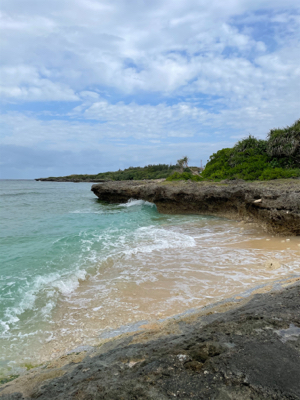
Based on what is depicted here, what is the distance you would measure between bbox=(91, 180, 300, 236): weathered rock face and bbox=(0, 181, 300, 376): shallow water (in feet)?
2.26

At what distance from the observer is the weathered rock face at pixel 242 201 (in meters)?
8.57

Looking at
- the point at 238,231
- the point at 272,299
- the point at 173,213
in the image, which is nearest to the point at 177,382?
the point at 272,299

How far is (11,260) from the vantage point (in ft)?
22.7

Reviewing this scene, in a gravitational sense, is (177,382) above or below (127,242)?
above

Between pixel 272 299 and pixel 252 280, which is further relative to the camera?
pixel 252 280

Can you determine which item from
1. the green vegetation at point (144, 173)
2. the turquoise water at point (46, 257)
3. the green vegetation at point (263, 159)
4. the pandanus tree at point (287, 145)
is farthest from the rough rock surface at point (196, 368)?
the green vegetation at point (144, 173)

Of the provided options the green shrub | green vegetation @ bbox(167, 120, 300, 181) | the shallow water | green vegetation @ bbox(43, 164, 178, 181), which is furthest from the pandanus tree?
green vegetation @ bbox(43, 164, 178, 181)

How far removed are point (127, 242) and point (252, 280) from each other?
15.4ft

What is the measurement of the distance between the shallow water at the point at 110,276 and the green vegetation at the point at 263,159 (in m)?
7.08

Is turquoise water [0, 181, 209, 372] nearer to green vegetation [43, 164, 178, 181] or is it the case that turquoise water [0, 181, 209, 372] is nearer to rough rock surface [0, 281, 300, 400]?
rough rock surface [0, 281, 300, 400]

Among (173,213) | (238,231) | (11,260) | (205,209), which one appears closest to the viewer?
(11,260)

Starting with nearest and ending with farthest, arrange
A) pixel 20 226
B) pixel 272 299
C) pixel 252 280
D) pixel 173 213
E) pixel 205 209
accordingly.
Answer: pixel 272 299 → pixel 252 280 → pixel 20 226 → pixel 205 209 → pixel 173 213

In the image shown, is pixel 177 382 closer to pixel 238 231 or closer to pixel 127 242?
pixel 127 242

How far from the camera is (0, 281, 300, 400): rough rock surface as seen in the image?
1.53m
